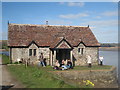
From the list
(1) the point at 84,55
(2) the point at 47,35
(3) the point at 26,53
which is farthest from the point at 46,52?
(1) the point at 84,55

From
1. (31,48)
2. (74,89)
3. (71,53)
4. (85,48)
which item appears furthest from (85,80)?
(74,89)

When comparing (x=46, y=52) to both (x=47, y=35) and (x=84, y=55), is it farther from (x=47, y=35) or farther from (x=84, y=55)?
(x=84, y=55)

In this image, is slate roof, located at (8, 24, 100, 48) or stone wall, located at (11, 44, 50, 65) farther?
slate roof, located at (8, 24, 100, 48)

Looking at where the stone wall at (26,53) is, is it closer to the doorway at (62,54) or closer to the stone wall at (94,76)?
the doorway at (62,54)

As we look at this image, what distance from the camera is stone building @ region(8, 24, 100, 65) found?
1037 inches

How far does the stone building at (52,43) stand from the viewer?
26344 millimetres

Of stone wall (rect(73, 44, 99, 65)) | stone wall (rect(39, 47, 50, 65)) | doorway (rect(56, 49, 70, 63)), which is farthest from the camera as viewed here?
stone wall (rect(73, 44, 99, 65))

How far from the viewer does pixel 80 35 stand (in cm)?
3030

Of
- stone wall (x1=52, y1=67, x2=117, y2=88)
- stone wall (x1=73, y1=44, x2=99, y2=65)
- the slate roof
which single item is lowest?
stone wall (x1=52, y1=67, x2=117, y2=88)

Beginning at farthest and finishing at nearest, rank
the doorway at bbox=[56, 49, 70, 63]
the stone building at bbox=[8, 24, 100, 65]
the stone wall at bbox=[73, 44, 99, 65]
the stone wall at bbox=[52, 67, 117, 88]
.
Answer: the stone wall at bbox=[73, 44, 99, 65], the doorway at bbox=[56, 49, 70, 63], the stone building at bbox=[8, 24, 100, 65], the stone wall at bbox=[52, 67, 117, 88]

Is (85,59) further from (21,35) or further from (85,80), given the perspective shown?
(21,35)

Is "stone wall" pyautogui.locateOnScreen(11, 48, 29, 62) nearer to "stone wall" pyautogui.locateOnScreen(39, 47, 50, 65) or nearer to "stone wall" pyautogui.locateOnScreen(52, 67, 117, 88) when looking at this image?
"stone wall" pyautogui.locateOnScreen(39, 47, 50, 65)

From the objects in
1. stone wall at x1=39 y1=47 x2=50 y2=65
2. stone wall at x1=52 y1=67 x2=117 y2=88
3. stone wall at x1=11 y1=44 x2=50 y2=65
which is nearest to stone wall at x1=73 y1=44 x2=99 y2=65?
stone wall at x1=39 y1=47 x2=50 y2=65

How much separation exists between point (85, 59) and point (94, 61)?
1.70m
